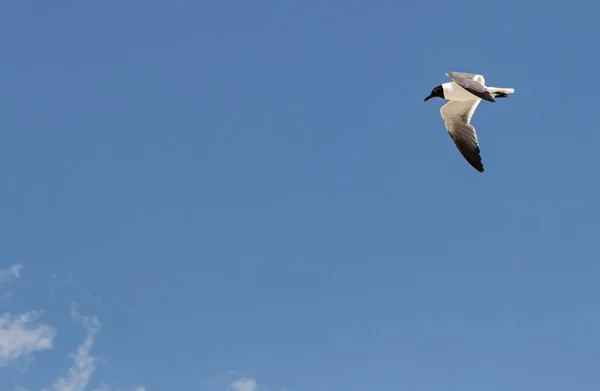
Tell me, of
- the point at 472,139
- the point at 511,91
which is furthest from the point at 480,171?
the point at 511,91

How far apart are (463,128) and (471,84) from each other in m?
5.56

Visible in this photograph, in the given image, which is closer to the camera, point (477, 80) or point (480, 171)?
point (477, 80)

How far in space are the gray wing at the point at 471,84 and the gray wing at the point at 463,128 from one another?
3.15m

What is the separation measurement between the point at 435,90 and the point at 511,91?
3.01m

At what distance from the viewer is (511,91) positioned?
27.1 m

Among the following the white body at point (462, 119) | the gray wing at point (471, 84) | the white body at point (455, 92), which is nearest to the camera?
the gray wing at point (471, 84)

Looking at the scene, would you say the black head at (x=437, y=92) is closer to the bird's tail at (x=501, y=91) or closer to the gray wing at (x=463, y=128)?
the gray wing at (x=463, y=128)

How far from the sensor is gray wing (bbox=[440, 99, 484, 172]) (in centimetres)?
2838

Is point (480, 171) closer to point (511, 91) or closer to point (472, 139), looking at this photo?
point (472, 139)

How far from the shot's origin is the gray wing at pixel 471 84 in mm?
21938

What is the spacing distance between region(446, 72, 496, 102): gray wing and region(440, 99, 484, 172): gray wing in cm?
315

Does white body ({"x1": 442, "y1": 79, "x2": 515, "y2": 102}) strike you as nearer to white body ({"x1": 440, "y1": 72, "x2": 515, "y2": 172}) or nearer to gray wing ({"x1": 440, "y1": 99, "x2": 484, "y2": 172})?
white body ({"x1": 440, "y1": 72, "x2": 515, "y2": 172})

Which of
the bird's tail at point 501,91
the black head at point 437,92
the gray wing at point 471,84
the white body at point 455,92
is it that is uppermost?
the black head at point 437,92

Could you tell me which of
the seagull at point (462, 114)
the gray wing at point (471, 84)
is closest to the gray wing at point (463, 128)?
the seagull at point (462, 114)
